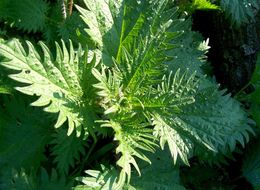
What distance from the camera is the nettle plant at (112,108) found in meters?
1.83

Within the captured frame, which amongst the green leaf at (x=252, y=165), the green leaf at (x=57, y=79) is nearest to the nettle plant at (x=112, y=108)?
the green leaf at (x=57, y=79)

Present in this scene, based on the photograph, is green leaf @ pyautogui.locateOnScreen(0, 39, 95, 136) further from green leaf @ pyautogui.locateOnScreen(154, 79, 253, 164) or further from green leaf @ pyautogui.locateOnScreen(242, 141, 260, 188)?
green leaf @ pyautogui.locateOnScreen(242, 141, 260, 188)

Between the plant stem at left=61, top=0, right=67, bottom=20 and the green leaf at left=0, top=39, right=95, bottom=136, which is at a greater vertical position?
the plant stem at left=61, top=0, right=67, bottom=20

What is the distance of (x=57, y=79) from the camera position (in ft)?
6.02

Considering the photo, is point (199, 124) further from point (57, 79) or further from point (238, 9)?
Result: point (238, 9)

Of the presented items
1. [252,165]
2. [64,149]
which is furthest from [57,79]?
[252,165]

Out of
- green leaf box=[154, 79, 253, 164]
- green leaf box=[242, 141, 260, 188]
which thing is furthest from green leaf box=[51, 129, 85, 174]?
green leaf box=[242, 141, 260, 188]

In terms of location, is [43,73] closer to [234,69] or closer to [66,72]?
[66,72]

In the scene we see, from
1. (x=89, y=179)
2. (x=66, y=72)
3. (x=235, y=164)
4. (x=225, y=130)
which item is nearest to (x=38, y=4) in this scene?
Answer: (x=66, y=72)

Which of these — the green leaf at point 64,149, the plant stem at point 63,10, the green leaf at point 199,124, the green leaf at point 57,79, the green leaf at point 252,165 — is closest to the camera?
the green leaf at point 57,79

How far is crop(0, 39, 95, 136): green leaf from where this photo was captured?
1742 millimetres

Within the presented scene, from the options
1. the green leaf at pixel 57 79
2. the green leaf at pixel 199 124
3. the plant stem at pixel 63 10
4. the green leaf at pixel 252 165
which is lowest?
the green leaf at pixel 252 165

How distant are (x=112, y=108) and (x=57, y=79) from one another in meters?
0.24

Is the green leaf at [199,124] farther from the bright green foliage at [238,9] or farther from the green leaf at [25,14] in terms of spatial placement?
the green leaf at [25,14]
